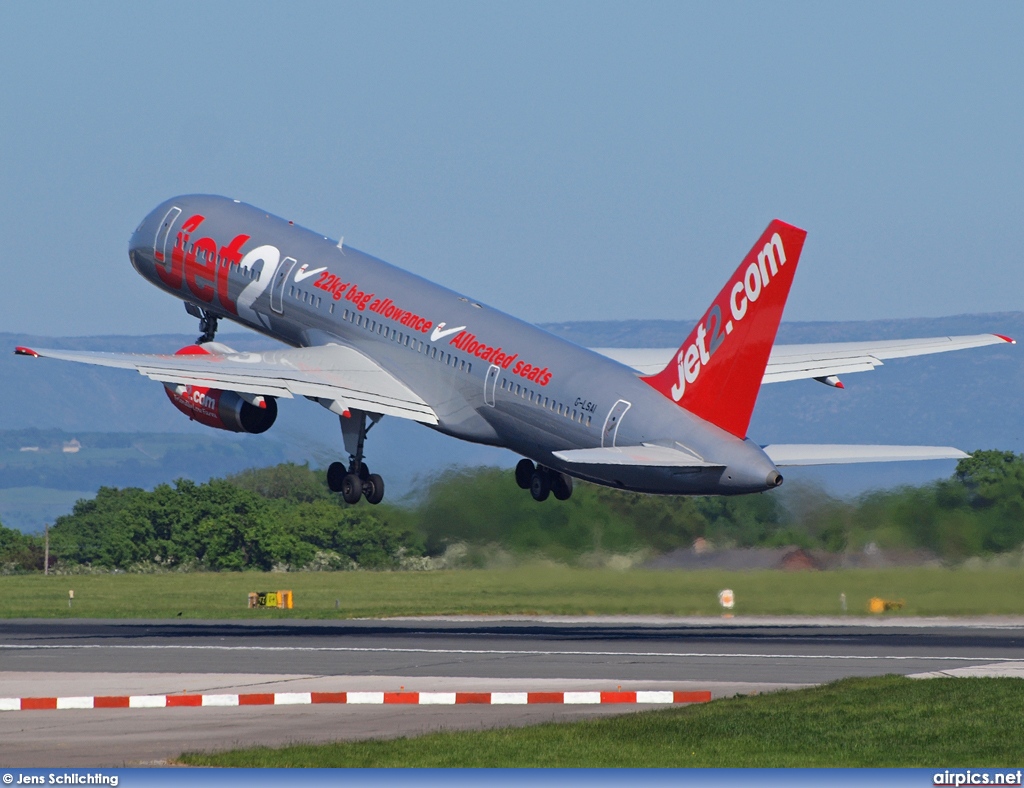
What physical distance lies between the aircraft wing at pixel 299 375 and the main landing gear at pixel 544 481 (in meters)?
3.82

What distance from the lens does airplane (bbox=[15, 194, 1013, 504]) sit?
41.4 m

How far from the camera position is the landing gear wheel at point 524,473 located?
5347cm

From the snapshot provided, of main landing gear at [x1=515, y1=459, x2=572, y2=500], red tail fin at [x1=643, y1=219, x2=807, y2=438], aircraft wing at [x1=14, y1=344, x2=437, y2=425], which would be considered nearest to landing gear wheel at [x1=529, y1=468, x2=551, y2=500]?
main landing gear at [x1=515, y1=459, x2=572, y2=500]

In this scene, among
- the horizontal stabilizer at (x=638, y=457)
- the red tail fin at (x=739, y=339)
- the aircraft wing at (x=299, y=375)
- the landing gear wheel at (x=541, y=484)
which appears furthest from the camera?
the landing gear wheel at (x=541, y=484)

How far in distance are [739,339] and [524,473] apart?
13917mm

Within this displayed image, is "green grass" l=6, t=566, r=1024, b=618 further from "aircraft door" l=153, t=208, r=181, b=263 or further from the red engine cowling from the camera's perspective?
"aircraft door" l=153, t=208, r=181, b=263

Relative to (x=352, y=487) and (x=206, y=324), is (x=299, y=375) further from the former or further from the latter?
(x=206, y=324)

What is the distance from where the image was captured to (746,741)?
26.9 meters

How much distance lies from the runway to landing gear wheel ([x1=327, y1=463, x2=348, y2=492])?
173 inches

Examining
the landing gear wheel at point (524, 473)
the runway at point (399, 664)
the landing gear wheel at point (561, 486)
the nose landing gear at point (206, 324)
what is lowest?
the runway at point (399, 664)

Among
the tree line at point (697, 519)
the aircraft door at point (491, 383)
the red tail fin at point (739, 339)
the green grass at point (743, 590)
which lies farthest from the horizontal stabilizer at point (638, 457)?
the green grass at point (743, 590)

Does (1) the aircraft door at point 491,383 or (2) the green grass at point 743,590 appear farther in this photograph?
(2) the green grass at point 743,590

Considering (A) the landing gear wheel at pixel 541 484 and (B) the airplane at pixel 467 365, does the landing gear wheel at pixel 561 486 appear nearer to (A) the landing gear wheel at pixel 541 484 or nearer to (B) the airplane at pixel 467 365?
(B) the airplane at pixel 467 365

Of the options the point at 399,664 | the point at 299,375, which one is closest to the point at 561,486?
the point at 299,375
